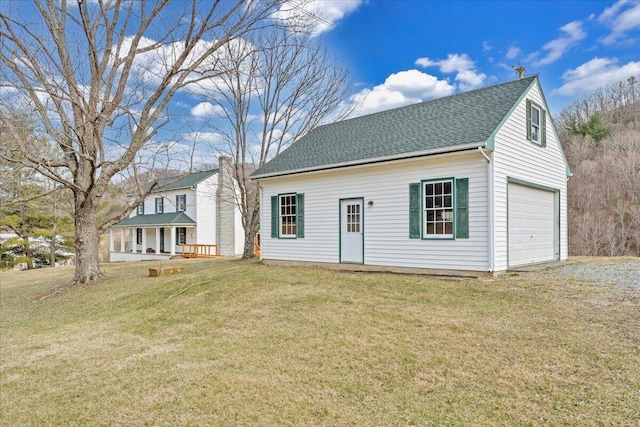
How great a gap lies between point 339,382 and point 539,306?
12.9 feet

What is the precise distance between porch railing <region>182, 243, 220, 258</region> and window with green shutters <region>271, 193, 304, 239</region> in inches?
501

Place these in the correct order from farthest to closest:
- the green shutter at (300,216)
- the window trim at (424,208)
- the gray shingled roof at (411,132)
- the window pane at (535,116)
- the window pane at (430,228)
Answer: the green shutter at (300,216), the window pane at (535,116), the window pane at (430,228), the gray shingled roof at (411,132), the window trim at (424,208)

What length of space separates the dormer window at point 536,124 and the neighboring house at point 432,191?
0.10ft

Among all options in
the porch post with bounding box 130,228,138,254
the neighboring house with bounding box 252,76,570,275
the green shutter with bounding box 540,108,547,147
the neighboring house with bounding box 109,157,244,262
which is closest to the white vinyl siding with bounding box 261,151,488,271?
the neighboring house with bounding box 252,76,570,275

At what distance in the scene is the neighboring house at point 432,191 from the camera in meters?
9.10

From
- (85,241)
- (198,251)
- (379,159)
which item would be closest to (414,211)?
(379,159)

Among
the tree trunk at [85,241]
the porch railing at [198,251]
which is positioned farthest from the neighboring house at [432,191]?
the porch railing at [198,251]

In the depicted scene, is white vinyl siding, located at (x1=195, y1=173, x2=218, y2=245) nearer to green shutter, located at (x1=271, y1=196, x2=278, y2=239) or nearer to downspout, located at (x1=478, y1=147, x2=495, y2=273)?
green shutter, located at (x1=271, y1=196, x2=278, y2=239)

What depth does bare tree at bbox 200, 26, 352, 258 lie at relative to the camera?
18.2 meters

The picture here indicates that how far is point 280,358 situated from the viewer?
4688 mm

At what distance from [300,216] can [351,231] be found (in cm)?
199

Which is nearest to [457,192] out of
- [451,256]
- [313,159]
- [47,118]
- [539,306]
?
[451,256]

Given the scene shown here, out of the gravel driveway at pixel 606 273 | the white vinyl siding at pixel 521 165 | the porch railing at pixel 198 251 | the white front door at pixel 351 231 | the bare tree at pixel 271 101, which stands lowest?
the porch railing at pixel 198 251

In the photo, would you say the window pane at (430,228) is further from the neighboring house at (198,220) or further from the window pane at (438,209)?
the neighboring house at (198,220)
